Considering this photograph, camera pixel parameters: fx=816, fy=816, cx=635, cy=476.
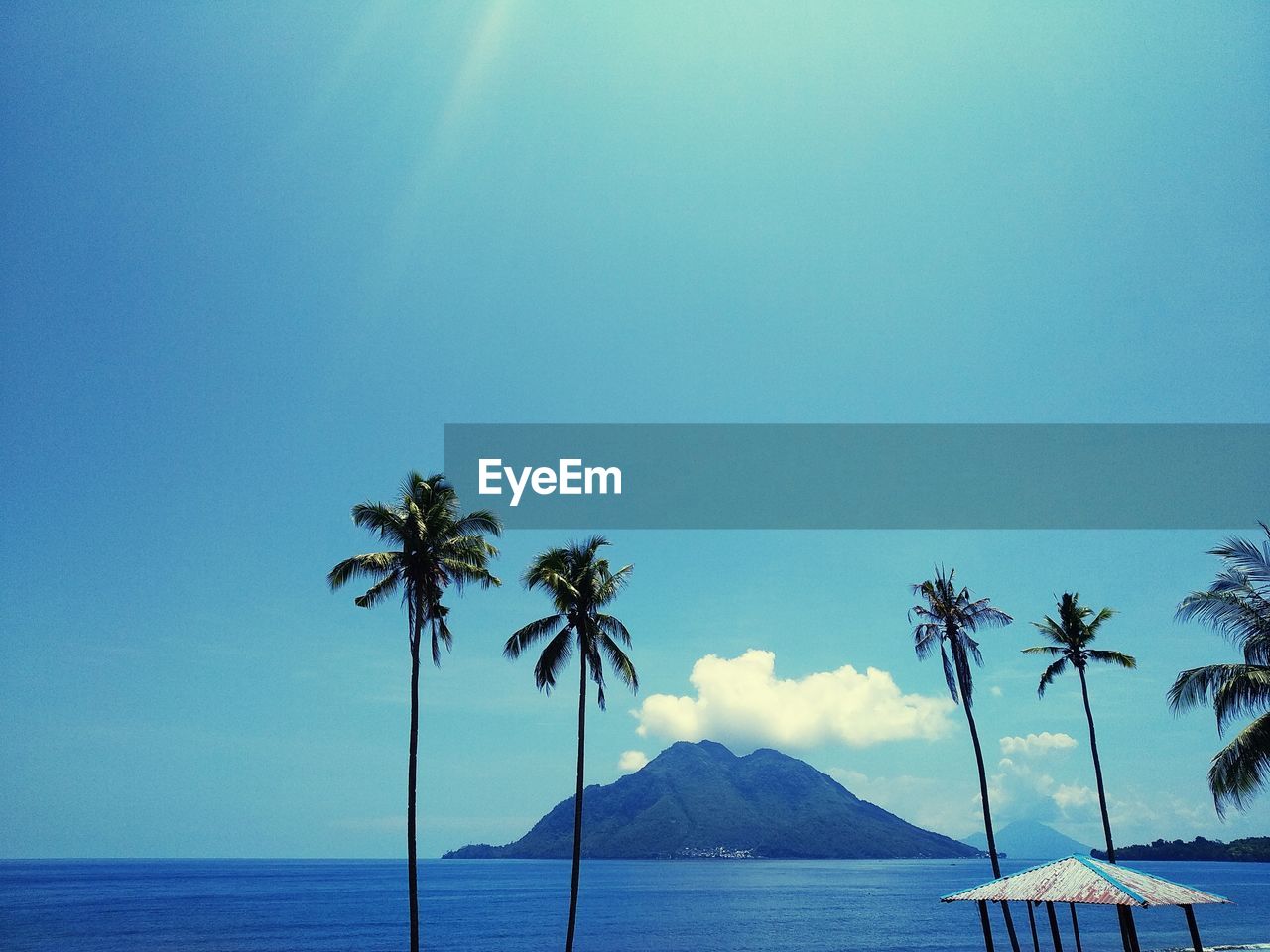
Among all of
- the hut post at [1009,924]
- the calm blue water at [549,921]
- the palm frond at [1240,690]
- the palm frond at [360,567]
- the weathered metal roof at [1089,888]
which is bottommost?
the calm blue water at [549,921]

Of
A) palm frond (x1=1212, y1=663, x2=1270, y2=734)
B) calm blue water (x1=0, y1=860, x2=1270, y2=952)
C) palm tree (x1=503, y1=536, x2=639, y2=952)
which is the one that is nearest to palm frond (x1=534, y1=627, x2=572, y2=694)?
palm tree (x1=503, y1=536, x2=639, y2=952)

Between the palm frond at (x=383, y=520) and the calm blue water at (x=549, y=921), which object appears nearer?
the palm frond at (x=383, y=520)

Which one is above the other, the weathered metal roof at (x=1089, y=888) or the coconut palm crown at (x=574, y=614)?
the coconut palm crown at (x=574, y=614)

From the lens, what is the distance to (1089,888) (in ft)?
69.8

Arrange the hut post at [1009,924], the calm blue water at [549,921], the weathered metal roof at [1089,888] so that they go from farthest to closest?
the calm blue water at [549,921], the hut post at [1009,924], the weathered metal roof at [1089,888]

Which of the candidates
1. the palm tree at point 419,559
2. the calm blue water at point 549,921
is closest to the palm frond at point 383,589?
the palm tree at point 419,559

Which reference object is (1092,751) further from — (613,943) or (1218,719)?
(613,943)

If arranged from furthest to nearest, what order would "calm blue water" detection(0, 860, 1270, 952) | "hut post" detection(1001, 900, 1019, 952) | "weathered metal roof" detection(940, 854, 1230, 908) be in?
"calm blue water" detection(0, 860, 1270, 952) < "hut post" detection(1001, 900, 1019, 952) < "weathered metal roof" detection(940, 854, 1230, 908)

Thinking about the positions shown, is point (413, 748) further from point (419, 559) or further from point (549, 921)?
point (549, 921)

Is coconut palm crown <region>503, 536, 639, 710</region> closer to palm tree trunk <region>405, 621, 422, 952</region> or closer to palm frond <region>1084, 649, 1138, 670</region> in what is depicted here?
palm tree trunk <region>405, 621, 422, 952</region>

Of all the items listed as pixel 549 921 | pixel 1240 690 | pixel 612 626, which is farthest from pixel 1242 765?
pixel 549 921

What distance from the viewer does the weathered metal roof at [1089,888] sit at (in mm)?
20656

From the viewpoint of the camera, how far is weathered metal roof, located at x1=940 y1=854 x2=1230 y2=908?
2066 centimetres

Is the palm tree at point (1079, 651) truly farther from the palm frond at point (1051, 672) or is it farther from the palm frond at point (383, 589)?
the palm frond at point (383, 589)
